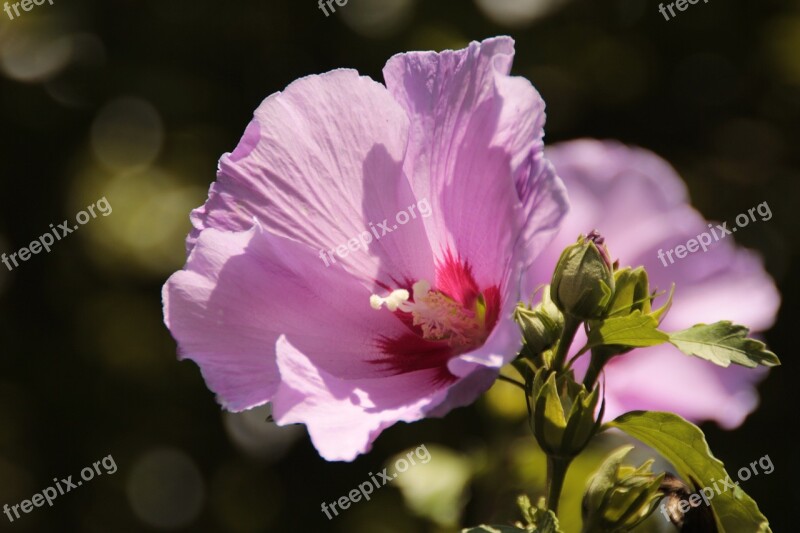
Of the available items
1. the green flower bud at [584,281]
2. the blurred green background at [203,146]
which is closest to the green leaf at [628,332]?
the green flower bud at [584,281]

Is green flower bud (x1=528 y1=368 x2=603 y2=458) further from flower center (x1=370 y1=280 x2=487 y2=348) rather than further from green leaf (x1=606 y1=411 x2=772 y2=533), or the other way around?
flower center (x1=370 y1=280 x2=487 y2=348)

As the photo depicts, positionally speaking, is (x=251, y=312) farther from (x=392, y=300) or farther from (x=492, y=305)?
(x=492, y=305)

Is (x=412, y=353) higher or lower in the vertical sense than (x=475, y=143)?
lower

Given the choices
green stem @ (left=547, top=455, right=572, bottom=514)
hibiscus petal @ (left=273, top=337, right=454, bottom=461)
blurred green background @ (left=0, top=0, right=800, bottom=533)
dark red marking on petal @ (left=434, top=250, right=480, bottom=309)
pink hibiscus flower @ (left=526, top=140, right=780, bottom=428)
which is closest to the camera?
hibiscus petal @ (left=273, top=337, right=454, bottom=461)

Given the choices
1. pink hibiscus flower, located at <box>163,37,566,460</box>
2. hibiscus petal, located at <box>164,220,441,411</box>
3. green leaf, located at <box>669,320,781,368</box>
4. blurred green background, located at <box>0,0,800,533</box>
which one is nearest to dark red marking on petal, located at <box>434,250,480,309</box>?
pink hibiscus flower, located at <box>163,37,566,460</box>

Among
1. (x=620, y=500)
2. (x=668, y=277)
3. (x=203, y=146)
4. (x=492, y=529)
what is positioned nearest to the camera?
(x=492, y=529)

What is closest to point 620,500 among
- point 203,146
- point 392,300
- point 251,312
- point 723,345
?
point 723,345
